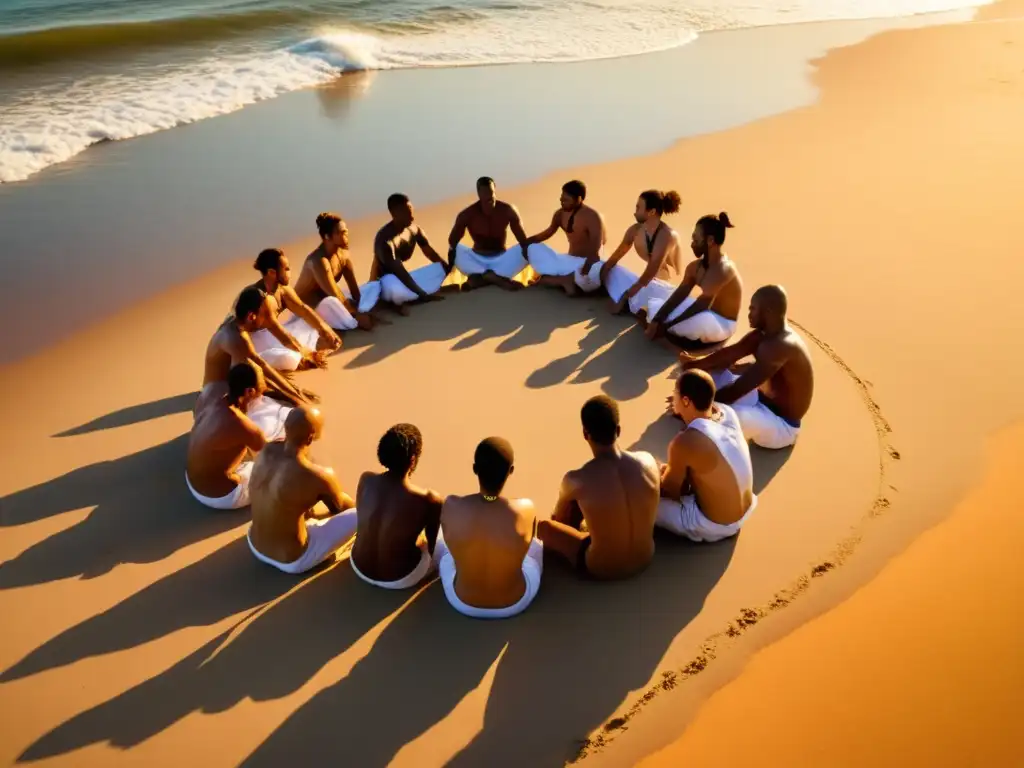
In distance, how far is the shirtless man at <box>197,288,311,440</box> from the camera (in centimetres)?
615

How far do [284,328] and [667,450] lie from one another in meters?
3.47

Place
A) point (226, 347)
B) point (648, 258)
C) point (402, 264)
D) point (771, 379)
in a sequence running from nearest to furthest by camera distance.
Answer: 1. point (771, 379)
2. point (226, 347)
3. point (648, 258)
4. point (402, 264)

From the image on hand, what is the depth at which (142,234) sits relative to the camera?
385 inches

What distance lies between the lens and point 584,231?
27.8 feet

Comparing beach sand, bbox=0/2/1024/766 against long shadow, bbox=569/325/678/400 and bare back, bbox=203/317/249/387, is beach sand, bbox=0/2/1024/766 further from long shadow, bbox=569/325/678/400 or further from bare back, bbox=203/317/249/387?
bare back, bbox=203/317/249/387

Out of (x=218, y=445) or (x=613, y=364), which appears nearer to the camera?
(x=218, y=445)

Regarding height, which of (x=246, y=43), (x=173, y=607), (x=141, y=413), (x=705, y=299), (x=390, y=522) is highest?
(x=705, y=299)

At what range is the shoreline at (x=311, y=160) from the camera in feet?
30.1

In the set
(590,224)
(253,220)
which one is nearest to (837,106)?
(590,224)

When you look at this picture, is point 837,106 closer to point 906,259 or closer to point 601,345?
point 906,259

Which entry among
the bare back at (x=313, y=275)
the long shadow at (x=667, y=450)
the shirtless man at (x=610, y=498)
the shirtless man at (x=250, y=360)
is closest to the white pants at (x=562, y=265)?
the bare back at (x=313, y=275)

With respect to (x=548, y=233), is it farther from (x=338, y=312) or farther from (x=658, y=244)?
(x=338, y=312)

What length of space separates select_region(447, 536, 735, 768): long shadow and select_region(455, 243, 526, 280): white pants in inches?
164

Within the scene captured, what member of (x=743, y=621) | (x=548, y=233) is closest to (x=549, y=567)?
(x=743, y=621)
